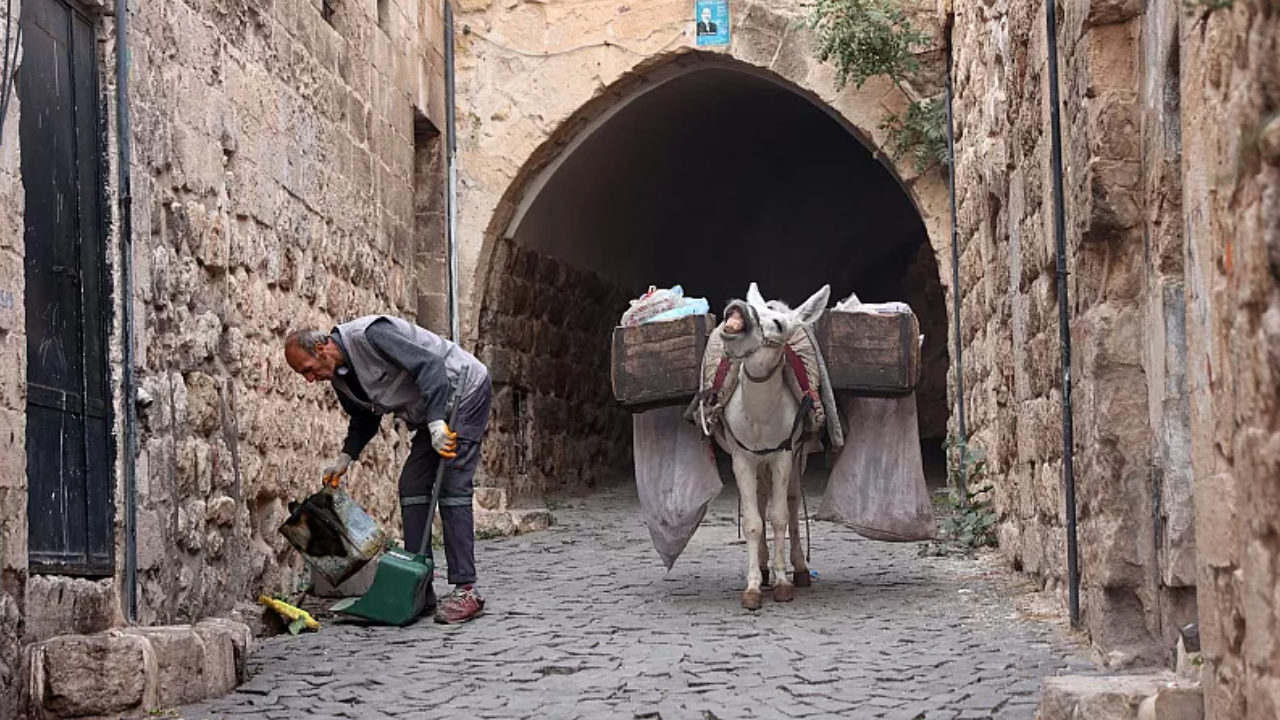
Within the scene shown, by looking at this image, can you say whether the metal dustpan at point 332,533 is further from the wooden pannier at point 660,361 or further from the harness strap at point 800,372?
the harness strap at point 800,372

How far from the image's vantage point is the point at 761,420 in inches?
280

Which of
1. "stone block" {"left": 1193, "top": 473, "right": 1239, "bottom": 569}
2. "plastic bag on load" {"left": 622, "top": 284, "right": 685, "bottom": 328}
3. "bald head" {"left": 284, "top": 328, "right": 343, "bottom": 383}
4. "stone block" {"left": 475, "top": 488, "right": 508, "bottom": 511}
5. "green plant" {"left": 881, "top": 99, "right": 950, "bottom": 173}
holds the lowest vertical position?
"stone block" {"left": 475, "top": 488, "right": 508, "bottom": 511}

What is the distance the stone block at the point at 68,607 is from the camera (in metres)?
4.91

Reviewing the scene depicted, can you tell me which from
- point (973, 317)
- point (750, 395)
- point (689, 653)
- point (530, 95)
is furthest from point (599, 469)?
point (689, 653)

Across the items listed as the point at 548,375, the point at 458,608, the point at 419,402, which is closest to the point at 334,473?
the point at 419,402

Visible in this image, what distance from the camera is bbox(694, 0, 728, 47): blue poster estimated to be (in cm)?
1197

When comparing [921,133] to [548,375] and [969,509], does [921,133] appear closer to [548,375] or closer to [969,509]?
[969,509]

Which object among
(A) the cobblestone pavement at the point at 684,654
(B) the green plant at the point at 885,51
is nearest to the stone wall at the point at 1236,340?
(A) the cobblestone pavement at the point at 684,654

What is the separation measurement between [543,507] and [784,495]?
5.38 meters

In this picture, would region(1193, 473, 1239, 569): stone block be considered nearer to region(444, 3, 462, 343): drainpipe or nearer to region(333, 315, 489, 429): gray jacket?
region(333, 315, 489, 429): gray jacket

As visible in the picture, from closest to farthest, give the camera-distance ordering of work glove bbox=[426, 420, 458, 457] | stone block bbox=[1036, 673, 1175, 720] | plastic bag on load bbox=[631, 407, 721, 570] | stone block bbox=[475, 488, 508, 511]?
1. stone block bbox=[1036, 673, 1175, 720]
2. work glove bbox=[426, 420, 458, 457]
3. plastic bag on load bbox=[631, 407, 721, 570]
4. stone block bbox=[475, 488, 508, 511]

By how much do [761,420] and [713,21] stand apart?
555 centimetres

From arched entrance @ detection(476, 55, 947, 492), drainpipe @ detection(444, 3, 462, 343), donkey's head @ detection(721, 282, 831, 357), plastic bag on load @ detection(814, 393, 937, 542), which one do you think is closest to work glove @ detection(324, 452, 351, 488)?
donkey's head @ detection(721, 282, 831, 357)

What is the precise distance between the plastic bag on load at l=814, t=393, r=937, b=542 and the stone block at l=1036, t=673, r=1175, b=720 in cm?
342
